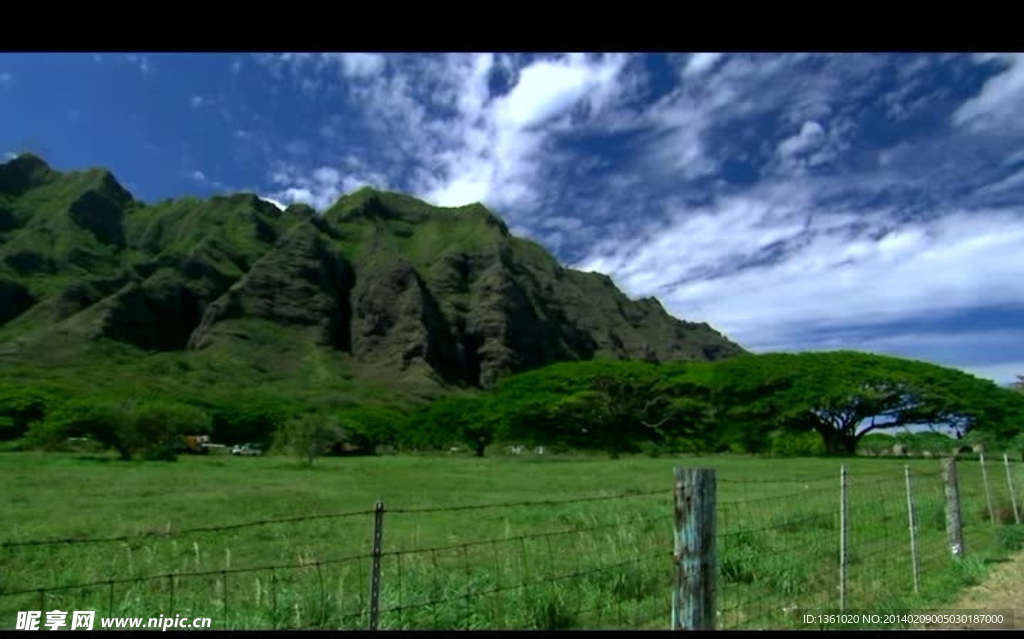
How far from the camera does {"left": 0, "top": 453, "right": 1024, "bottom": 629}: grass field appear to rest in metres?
6.88

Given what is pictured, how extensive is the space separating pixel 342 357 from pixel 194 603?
16956 centimetres

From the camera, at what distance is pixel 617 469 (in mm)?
36562

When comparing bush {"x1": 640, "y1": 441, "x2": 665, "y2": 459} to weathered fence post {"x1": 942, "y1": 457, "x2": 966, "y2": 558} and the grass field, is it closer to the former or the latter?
the grass field

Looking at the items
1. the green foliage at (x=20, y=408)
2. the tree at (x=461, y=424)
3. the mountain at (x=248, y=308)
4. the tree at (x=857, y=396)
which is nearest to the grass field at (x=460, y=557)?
Result: the tree at (x=857, y=396)

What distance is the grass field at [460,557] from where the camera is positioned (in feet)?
22.6

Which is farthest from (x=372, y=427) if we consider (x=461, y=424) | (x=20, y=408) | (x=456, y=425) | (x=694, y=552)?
(x=694, y=552)

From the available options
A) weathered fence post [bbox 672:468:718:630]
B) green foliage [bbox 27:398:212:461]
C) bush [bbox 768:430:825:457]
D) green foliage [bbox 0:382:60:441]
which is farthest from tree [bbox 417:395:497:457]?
weathered fence post [bbox 672:468:718:630]

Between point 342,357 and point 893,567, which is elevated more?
point 342,357

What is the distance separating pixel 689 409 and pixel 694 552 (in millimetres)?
61450

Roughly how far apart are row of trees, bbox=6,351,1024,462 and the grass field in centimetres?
2890

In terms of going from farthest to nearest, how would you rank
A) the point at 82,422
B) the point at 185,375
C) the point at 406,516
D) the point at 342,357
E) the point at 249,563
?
the point at 342,357
the point at 185,375
the point at 82,422
the point at 406,516
the point at 249,563

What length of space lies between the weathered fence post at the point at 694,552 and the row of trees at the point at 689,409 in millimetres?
43839
